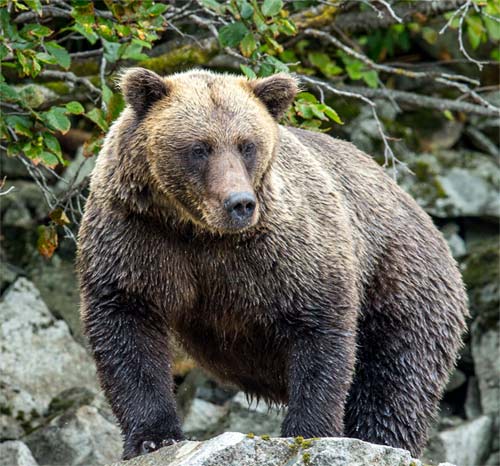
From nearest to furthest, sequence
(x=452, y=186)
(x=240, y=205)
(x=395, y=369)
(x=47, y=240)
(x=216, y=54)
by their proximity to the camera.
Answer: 1. (x=240, y=205)
2. (x=395, y=369)
3. (x=47, y=240)
4. (x=216, y=54)
5. (x=452, y=186)

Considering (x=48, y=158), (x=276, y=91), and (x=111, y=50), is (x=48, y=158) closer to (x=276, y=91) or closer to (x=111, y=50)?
(x=111, y=50)

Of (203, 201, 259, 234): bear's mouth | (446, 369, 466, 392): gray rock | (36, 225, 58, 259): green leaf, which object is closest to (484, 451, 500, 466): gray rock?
(446, 369, 466, 392): gray rock

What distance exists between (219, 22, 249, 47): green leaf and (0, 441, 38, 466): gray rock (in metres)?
3.51

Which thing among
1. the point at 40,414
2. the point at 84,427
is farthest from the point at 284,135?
the point at 40,414

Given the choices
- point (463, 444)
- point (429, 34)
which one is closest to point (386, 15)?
point (429, 34)

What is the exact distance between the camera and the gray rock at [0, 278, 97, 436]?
10.9m

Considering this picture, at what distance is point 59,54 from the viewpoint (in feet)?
29.3

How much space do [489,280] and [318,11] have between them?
342 centimetres

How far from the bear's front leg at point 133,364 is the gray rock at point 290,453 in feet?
4.16

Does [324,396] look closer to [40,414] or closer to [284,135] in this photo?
[284,135]

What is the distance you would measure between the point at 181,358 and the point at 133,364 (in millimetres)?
4230

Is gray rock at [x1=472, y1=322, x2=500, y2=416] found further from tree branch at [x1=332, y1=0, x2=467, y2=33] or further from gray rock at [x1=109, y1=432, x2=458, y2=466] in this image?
gray rock at [x1=109, y1=432, x2=458, y2=466]

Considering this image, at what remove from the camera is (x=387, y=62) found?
46.7 feet

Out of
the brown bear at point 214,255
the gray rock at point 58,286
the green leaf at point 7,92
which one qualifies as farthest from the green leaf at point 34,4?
the gray rock at point 58,286
